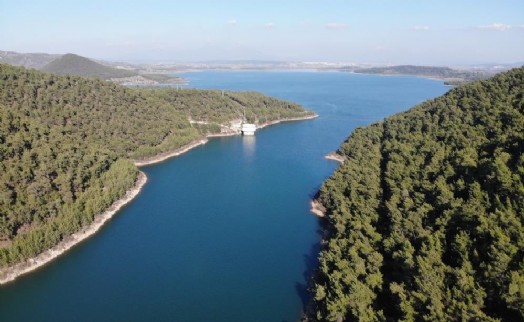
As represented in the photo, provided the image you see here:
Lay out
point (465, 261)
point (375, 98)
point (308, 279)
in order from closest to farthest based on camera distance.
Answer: point (465, 261)
point (308, 279)
point (375, 98)

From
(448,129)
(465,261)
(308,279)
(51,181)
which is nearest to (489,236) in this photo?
(465,261)

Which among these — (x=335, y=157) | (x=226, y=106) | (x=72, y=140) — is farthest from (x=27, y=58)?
(x=335, y=157)

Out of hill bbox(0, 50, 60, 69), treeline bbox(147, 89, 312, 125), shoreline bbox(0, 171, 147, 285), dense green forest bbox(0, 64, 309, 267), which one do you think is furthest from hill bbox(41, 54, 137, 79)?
shoreline bbox(0, 171, 147, 285)

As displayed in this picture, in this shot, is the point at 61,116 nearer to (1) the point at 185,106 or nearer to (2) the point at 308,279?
(1) the point at 185,106

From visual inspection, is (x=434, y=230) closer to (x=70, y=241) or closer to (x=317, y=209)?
(x=317, y=209)

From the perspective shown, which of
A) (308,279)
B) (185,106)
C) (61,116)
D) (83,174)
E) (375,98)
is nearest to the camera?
(308,279)

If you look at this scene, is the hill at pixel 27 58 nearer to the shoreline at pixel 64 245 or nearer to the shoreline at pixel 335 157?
the shoreline at pixel 335 157

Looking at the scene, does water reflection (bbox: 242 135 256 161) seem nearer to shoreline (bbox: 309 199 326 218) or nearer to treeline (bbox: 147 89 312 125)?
treeline (bbox: 147 89 312 125)

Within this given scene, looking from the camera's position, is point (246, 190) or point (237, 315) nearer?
point (237, 315)
